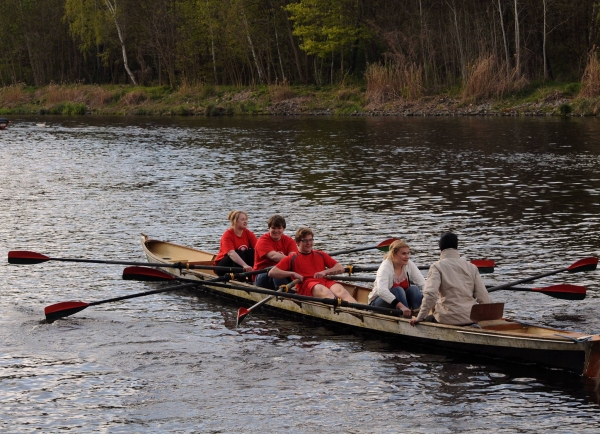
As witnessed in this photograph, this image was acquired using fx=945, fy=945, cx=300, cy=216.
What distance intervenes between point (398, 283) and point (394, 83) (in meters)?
49.0

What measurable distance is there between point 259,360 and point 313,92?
5650 centimetres

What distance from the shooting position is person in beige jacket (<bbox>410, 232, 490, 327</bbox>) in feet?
41.3

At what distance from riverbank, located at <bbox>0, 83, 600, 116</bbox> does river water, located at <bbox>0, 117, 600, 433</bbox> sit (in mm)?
10471

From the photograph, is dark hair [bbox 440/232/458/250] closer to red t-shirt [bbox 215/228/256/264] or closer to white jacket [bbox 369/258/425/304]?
white jacket [bbox 369/258/425/304]

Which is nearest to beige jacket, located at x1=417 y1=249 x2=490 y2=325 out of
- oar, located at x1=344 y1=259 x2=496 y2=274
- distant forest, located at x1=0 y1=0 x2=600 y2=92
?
oar, located at x1=344 y1=259 x2=496 y2=274

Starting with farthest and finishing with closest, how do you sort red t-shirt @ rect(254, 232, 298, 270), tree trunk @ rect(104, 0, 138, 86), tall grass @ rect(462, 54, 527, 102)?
tree trunk @ rect(104, 0, 138, 86) → tall grass @ rect(462, 54, 527, 102) → red t-shirt @ rect(254, 232, 298, 270)

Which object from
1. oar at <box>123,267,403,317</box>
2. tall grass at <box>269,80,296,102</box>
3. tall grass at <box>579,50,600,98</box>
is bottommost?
oar at <box>123,267,403,317</box>

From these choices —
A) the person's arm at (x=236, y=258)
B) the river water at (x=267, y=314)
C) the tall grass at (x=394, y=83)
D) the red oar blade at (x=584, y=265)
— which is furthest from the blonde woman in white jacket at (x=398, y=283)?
the tall grass at (x=394, y=83)

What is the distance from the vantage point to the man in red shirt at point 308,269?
1504 centimetres

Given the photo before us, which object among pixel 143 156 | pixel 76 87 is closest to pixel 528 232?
pixel 143 156

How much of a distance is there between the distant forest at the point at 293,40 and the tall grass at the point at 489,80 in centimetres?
18

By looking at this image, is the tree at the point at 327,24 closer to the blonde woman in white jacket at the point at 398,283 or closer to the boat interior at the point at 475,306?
the boat interior at the point at 475,306

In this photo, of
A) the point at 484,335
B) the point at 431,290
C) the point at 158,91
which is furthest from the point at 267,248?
the point at 158,91

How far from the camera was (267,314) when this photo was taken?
15992 mm
